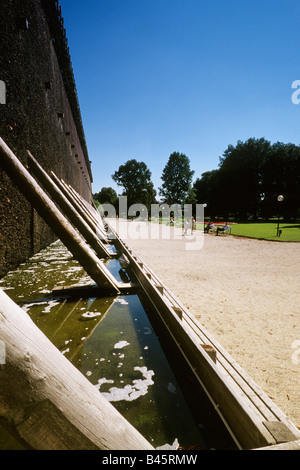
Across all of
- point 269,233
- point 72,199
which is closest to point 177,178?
point 269,233

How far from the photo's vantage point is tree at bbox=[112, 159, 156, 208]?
75.9m

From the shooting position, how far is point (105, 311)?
11.4ft

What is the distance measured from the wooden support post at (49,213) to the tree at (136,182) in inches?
2815

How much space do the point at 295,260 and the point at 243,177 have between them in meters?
54.0

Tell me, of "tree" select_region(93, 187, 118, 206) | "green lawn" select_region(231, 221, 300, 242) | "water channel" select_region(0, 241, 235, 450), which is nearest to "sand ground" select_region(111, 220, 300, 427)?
"water channel" select_region(0, 241, 235, 450)

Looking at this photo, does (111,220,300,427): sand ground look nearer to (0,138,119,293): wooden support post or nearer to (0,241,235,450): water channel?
(0,241,235,450): water channel

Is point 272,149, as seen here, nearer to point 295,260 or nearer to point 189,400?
point 295,260

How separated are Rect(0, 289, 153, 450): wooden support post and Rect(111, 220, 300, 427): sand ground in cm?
172

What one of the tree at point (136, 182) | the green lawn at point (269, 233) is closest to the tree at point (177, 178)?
the tree at point (136, 182)

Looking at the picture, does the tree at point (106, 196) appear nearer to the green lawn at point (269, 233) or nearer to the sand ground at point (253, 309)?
the green lawn at point (269, 233)

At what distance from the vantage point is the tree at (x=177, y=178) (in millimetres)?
66750

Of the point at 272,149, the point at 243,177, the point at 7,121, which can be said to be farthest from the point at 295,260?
the point at 272,149

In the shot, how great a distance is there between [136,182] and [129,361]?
7933 centimetres

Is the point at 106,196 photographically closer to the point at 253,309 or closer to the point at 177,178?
the point at 177,178
